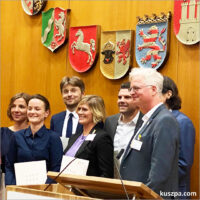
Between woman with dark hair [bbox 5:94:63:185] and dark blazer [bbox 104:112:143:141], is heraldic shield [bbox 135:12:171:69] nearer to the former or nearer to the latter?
dark blazer [bbox 104:112:143:141]

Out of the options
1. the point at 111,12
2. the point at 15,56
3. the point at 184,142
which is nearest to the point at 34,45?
the point at 15,56

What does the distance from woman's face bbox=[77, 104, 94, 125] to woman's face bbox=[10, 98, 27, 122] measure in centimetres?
108

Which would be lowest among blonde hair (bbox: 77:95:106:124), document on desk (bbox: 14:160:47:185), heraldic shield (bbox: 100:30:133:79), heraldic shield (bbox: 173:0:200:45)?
document on desk (bbox: 14:160:47:185)

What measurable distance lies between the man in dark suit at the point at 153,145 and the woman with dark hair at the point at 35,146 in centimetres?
122

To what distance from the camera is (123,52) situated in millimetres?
5070

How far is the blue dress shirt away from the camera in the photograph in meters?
4.09

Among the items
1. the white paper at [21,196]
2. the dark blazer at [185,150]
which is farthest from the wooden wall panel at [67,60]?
the white paper at [21,196]

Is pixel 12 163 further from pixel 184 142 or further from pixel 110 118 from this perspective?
pixel 184 142

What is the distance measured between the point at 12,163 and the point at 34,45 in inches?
96.5

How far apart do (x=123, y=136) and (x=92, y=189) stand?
1.37m

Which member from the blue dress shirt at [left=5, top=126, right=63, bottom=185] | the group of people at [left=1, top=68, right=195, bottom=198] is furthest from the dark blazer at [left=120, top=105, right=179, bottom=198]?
the blue dress shirt at [left=5, top=126, right=63, bottom=185]

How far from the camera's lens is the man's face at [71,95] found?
15.2 ft

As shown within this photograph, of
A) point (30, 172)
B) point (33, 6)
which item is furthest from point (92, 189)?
point (33, 6)

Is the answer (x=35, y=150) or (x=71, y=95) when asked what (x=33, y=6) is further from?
(x=35, y=150)
